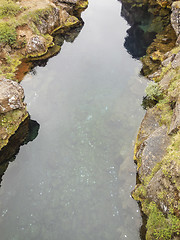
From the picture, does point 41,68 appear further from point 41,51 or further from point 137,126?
point 137,126

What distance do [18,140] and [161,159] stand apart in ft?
51.0

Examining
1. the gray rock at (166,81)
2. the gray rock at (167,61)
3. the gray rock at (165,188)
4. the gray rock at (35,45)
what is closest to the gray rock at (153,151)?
the gray rock at (165,188)

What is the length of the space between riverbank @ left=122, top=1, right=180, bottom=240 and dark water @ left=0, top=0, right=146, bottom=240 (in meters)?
1.48

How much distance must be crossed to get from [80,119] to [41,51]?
18110 millimetres

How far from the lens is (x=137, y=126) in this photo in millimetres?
21422

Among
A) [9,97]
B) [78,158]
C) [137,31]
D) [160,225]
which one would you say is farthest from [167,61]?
[160,225]

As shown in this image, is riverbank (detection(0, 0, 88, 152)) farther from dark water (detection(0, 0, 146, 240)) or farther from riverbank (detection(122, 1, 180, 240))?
riverbank (detection(122, 1, 180, 240))

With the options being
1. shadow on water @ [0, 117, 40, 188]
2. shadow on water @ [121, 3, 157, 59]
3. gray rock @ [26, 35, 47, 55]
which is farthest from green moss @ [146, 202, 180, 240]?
gray rock @ [26, 35, 47, 55]

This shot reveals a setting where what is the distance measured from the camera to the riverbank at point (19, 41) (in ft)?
71.5

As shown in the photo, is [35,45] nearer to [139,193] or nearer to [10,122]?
[10,122]

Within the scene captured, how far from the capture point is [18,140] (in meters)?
21.5

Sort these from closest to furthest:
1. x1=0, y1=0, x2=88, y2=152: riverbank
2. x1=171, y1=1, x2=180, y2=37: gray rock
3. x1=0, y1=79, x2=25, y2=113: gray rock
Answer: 1. x1=0, y1=79, x2=25, y2=113: gray rock
2. x1=0, y1=0, x2=88, y2=152: riverbank
3. x1=171, y1=1, x2=180, y2=37: gray rock

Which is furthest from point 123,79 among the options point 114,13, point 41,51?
point 114,13

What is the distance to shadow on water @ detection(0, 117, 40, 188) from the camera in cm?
1946
